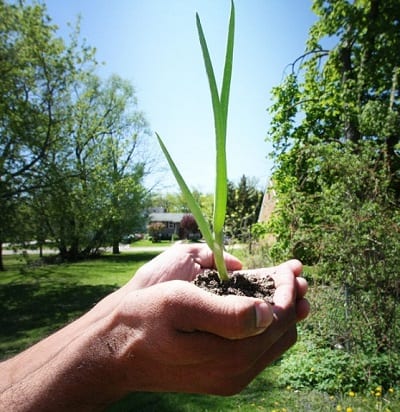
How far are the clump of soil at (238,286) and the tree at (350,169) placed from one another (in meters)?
2.85

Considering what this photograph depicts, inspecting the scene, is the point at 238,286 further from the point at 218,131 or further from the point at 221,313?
the point at 218,131

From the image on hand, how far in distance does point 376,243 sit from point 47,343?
3.66 m

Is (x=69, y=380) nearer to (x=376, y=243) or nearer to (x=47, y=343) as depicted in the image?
(x=47, y=343)

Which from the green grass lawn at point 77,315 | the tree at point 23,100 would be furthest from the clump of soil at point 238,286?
the tree at point 23,100

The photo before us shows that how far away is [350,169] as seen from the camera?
402 cm

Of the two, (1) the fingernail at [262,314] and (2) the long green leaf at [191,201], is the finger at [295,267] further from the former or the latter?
(1) the fingernail at [262,314]

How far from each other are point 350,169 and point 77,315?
6770 millimetres

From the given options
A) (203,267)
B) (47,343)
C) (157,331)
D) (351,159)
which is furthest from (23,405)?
(351,159)

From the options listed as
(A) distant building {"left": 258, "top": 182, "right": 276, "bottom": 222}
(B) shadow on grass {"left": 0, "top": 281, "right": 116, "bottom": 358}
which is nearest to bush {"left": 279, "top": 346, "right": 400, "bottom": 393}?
(A) distant building {"left": 258, "top": 182, "right": 276, "bottom": 222}

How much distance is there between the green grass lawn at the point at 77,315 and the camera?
3.02 meters

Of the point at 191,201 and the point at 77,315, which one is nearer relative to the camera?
the point at 191,201

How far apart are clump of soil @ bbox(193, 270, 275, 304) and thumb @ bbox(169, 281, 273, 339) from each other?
0.33 meters

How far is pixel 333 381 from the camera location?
3.32 metres

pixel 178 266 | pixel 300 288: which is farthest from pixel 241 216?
pixel 300 288
